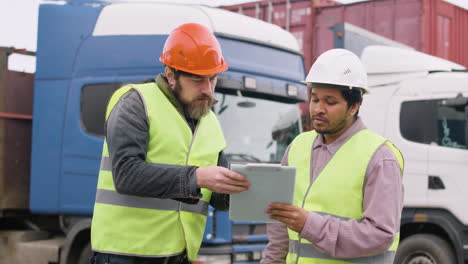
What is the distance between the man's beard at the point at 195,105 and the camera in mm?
2586

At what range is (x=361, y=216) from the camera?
225 cm

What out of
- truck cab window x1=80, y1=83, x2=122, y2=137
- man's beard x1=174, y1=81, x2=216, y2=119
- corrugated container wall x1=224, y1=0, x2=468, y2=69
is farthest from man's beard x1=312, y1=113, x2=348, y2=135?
corrugated container wall x1=224, y1=0, x2=468, y2=69

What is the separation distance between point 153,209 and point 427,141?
4603mm

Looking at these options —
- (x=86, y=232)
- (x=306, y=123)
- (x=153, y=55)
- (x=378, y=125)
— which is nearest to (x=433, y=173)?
(x=378, y=125)

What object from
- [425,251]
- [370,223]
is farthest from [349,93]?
[425,251]

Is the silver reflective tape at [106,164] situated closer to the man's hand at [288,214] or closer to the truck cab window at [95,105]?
the man's hand at [288,214]

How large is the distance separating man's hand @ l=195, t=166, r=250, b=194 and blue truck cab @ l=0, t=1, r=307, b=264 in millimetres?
2996

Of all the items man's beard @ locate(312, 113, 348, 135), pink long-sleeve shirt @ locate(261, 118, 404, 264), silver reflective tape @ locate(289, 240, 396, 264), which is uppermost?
man's beard @ locate(312, 113, 348, 135)

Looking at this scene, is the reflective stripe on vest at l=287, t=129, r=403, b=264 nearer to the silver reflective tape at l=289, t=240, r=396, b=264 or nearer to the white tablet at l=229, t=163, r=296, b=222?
the silver reflective tape at l=289, t=240, r=396, b=264

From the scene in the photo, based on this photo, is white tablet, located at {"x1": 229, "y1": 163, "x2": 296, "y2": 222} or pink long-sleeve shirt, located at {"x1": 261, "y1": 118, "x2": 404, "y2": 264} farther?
pink long-sleeve shirt, located at {"x1": 261, "y1": 118, "x2": 404, "y2": 264}

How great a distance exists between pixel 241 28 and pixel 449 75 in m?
2.36

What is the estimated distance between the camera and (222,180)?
85.4 inches

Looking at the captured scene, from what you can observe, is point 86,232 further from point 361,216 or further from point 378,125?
point 361,216

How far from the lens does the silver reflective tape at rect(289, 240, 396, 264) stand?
2.27m
